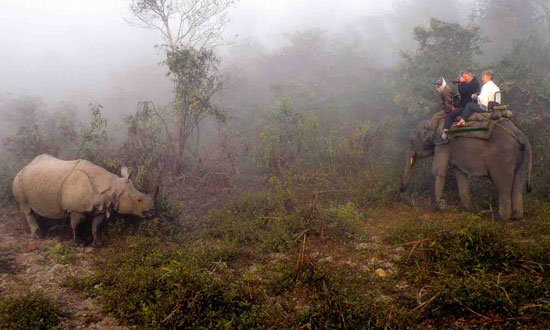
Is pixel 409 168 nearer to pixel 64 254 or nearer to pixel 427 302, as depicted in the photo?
pixel 427 302

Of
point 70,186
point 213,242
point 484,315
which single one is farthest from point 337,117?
point 484,315

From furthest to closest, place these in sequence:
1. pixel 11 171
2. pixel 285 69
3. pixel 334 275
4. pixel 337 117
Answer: pixel 285 69 → pixel 337 117 → pixel 11 171 → pixel 334 275

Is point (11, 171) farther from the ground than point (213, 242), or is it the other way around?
point (11, 171)

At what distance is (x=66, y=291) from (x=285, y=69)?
1844 centimetres

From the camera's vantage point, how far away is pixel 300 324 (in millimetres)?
4023

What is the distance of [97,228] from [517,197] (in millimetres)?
7614

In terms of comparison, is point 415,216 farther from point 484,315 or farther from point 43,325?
point 43,325

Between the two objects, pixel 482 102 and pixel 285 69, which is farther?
pixel 285 69

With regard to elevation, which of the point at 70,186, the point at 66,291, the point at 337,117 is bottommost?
the point at 66,291

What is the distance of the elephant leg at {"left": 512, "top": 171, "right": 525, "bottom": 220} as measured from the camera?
705cm

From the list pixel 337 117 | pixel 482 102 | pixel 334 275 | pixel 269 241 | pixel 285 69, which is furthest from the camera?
pixel 285 69

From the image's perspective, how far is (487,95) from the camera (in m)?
7.40

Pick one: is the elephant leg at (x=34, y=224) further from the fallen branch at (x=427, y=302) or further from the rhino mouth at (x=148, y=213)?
the fallen branch at (x=427, y=302)

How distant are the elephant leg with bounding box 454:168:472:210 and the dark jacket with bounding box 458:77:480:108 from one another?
137 cm
